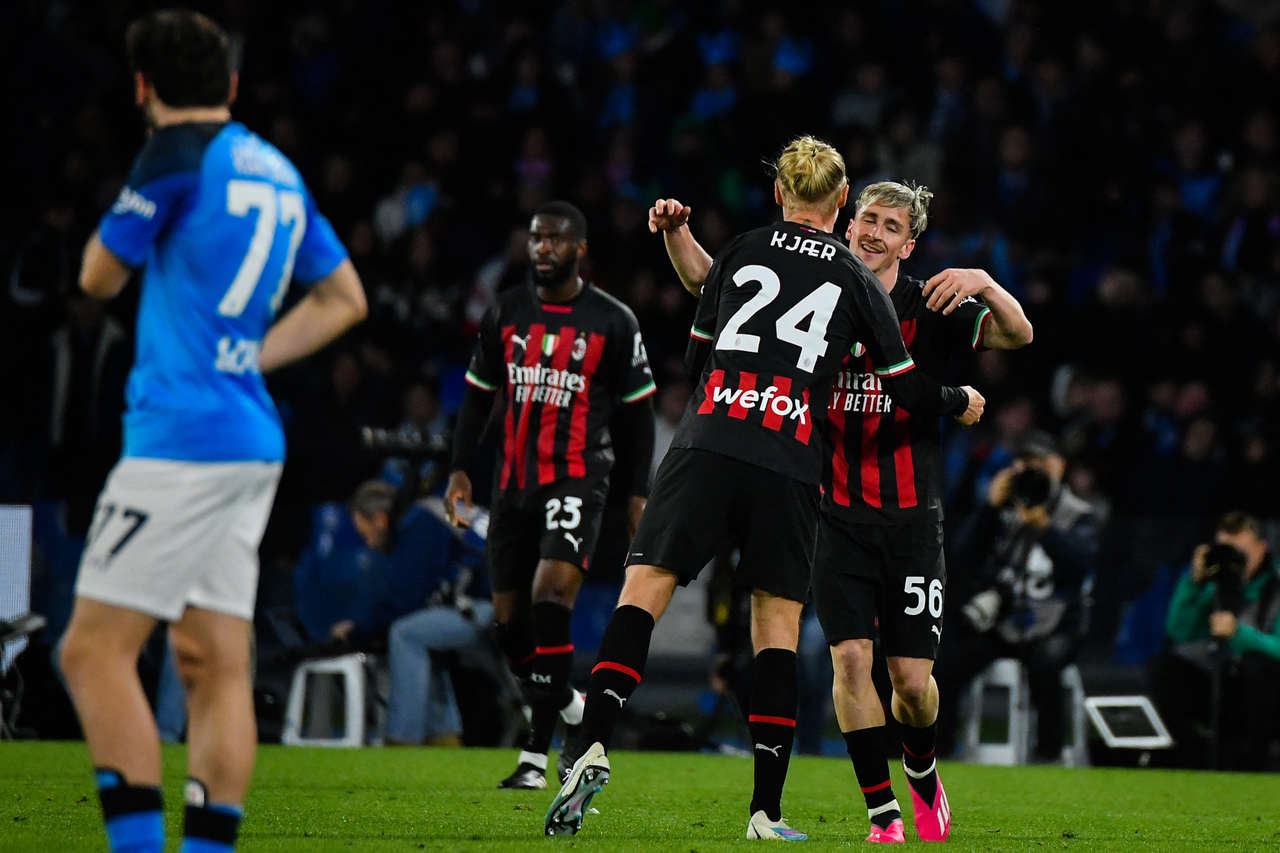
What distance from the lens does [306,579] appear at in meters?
12.4

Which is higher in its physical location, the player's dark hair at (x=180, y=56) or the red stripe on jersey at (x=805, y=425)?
the player's dark hair at (x=180, y=56)

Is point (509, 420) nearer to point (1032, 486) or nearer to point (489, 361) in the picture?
point (489, 361)

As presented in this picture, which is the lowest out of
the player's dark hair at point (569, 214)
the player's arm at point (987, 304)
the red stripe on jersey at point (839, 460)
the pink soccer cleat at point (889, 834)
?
the pink soccer cleat at point (889, 834)

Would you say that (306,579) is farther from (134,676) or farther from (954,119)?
(134,676)

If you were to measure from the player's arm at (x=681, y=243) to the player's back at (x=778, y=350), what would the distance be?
0.38 m

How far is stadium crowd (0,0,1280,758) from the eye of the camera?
14109mm

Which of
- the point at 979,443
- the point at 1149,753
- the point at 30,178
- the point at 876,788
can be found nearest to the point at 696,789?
the point at 876,788

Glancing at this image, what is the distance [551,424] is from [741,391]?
2.84 metres

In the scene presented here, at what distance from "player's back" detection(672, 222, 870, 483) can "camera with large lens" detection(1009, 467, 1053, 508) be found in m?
6.32

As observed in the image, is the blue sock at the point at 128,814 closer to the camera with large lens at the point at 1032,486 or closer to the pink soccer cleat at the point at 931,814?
the pink soccer cleat at the point at 931,814

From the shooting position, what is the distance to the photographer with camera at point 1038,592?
1195 cm

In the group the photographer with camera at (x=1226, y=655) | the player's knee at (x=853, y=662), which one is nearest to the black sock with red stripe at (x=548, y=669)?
the player's knee at (x=853, y=662)

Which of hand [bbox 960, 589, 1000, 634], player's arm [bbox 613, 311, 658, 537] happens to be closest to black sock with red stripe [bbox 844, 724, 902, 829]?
player's arm [bbox 613, 311, 658, 537]

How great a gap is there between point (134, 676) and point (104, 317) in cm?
1066
